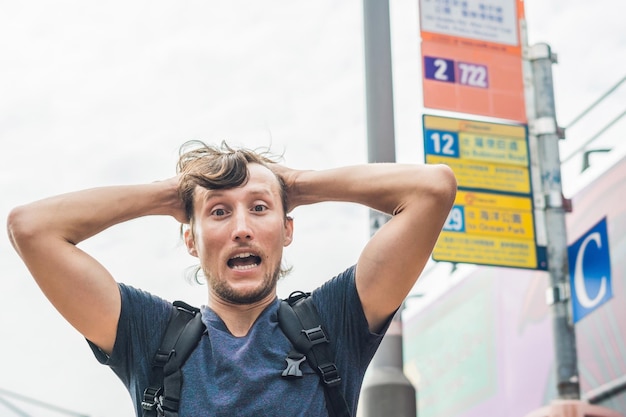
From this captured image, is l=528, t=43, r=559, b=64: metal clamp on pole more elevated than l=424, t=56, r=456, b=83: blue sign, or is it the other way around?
l=528, t=43, r=559, b=64: metal clamp on pole

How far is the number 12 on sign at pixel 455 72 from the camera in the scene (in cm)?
912

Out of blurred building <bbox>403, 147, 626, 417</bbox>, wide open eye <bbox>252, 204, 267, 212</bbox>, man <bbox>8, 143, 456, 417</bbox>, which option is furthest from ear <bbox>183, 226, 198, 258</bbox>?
blurred building <bbox>403, 147, 626, 417</bbox>

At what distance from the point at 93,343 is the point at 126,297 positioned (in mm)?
168

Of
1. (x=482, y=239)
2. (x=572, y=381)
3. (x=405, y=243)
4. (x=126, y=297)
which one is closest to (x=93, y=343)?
(x=126, y=297)

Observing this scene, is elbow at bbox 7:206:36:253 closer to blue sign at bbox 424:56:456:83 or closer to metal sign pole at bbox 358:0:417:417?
metal sign pole at bbox 358:0:417:417

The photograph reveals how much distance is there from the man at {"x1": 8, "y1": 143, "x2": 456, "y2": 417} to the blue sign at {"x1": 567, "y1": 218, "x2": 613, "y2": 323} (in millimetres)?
5504

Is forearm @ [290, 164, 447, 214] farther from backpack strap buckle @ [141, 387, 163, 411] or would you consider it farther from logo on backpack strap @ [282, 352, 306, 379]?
backpack strap buckle @ [141, 387, 163, 411]

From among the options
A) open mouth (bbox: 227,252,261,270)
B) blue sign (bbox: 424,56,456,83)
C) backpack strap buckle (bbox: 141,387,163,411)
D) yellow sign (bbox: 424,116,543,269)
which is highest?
blue sign (bbox: 424,56,456,83)

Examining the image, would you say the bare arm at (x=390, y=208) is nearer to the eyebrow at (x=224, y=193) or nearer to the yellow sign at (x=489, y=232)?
the eyebrow at (x=224, y=193)

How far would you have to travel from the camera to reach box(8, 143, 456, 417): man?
9.66 feet

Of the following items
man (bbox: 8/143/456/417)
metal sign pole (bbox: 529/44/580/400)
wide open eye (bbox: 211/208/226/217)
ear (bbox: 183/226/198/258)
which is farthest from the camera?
metal sign pole (bbox: 529/44/580/400)

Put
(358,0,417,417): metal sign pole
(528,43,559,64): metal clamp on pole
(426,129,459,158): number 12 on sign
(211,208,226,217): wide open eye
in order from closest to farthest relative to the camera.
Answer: (211,208,226,217): wide open eye → (358,0,417,417): metal sign pole → (426,129,459,158): number 12 on sign → (528,43,559,64): metal clamp on pole

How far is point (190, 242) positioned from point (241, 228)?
319 millimetres

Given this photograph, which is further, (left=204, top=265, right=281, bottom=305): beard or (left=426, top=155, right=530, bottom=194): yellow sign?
(left=426, top=155, right=530, bottom=194): yellow sign
